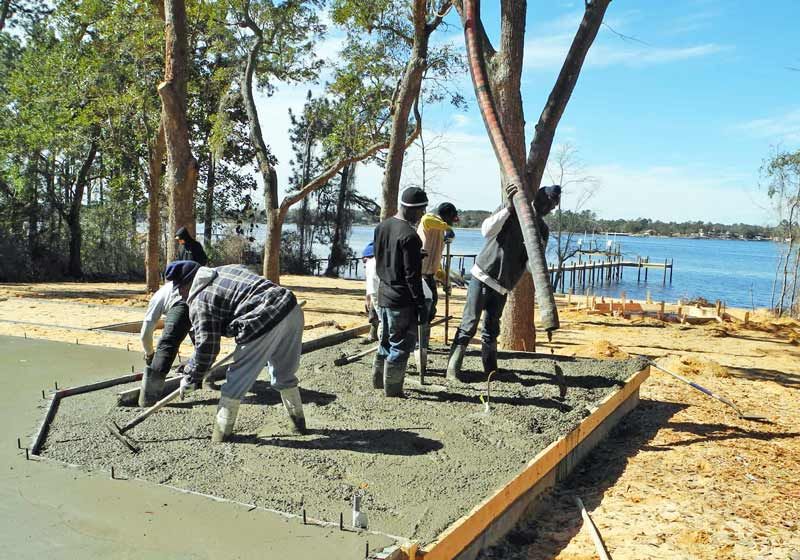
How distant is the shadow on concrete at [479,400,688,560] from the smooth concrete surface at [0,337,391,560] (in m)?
0.86

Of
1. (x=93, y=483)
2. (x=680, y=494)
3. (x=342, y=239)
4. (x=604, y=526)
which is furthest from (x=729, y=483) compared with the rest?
(x=342, y=239)

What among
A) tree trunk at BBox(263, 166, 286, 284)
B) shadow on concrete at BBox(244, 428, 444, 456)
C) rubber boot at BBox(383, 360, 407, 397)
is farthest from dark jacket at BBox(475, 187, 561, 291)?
tree trunk at BBox(263, 166, 286, 284)

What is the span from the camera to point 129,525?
276 centimetres

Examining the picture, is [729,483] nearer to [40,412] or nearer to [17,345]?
[40,412]

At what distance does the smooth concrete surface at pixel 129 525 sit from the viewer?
2.55 m

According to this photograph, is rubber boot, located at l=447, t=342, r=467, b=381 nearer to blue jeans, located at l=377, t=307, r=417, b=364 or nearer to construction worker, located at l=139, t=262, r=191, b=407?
blue jeans, located at l=377, t=307, r=417, b=364

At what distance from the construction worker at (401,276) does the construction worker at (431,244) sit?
644 mm

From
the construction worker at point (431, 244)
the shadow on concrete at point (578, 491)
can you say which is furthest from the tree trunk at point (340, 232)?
the shadow on concrete at point (578, 491)

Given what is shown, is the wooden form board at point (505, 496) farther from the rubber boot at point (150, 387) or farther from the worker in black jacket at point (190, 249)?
the worker in black jacket at point (190, 249)

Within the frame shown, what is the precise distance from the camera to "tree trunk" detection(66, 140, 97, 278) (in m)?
17.5

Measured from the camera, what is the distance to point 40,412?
437 cm

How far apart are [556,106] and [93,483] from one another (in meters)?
5.51

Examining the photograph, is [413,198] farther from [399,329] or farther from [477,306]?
[477,306]

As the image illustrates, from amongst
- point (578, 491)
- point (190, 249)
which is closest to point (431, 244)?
point (578, 491)
